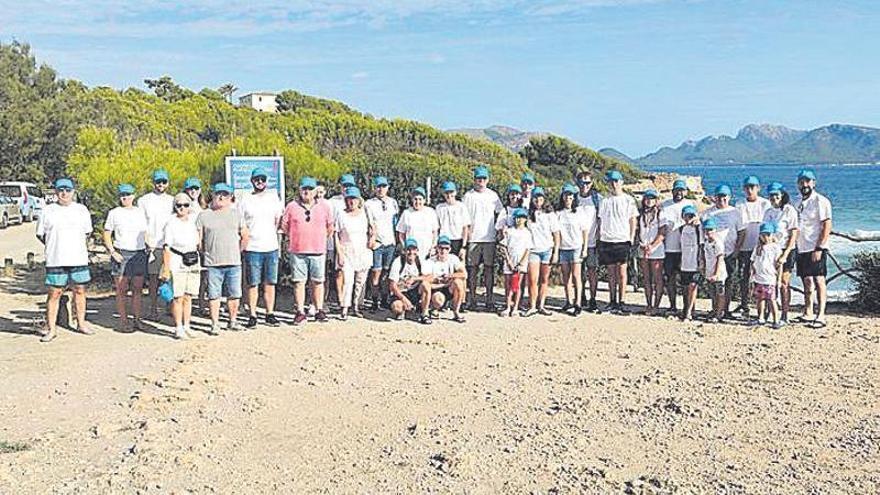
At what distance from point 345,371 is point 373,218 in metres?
2.85

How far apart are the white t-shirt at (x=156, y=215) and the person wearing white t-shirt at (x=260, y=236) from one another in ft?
2.55

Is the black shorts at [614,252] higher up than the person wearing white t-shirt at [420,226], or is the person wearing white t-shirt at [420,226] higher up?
the person wearing white t-shirt at [420,226]

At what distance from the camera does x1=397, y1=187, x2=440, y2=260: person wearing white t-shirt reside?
10.8m

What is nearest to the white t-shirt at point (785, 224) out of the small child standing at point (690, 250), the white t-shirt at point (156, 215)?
the small child standing at point (690, 250)

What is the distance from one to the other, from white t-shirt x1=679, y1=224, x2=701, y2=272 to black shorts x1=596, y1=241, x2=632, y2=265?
67 cm

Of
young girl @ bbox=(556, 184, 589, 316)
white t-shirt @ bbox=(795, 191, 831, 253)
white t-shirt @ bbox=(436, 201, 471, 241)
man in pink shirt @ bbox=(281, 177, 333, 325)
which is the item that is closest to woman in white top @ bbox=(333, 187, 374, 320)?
man in pink shirt @ bbox=(281, 177, 333, 325)

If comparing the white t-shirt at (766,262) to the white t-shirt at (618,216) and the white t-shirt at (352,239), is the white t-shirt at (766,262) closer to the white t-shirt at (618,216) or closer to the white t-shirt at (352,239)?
the white t-shirt at (618,216)

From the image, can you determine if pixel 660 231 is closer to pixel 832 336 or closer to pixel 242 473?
pixel 832 336

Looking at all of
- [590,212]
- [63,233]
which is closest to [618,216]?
[590,212]

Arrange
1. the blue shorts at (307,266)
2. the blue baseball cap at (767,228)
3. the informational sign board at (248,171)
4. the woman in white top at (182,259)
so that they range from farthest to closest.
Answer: the informational sign board at (248,171) → the blue shorts at (307,266) → the blue baseball cap at (767,228) → the woman in white top at (182,259)

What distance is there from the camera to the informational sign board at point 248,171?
40.3 ft

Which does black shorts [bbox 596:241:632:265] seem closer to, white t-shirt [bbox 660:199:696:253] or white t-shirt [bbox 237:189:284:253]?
white t-shirt [bbox 660:199:696:253]

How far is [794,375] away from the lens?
814cm

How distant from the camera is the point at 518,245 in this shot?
10.7m
